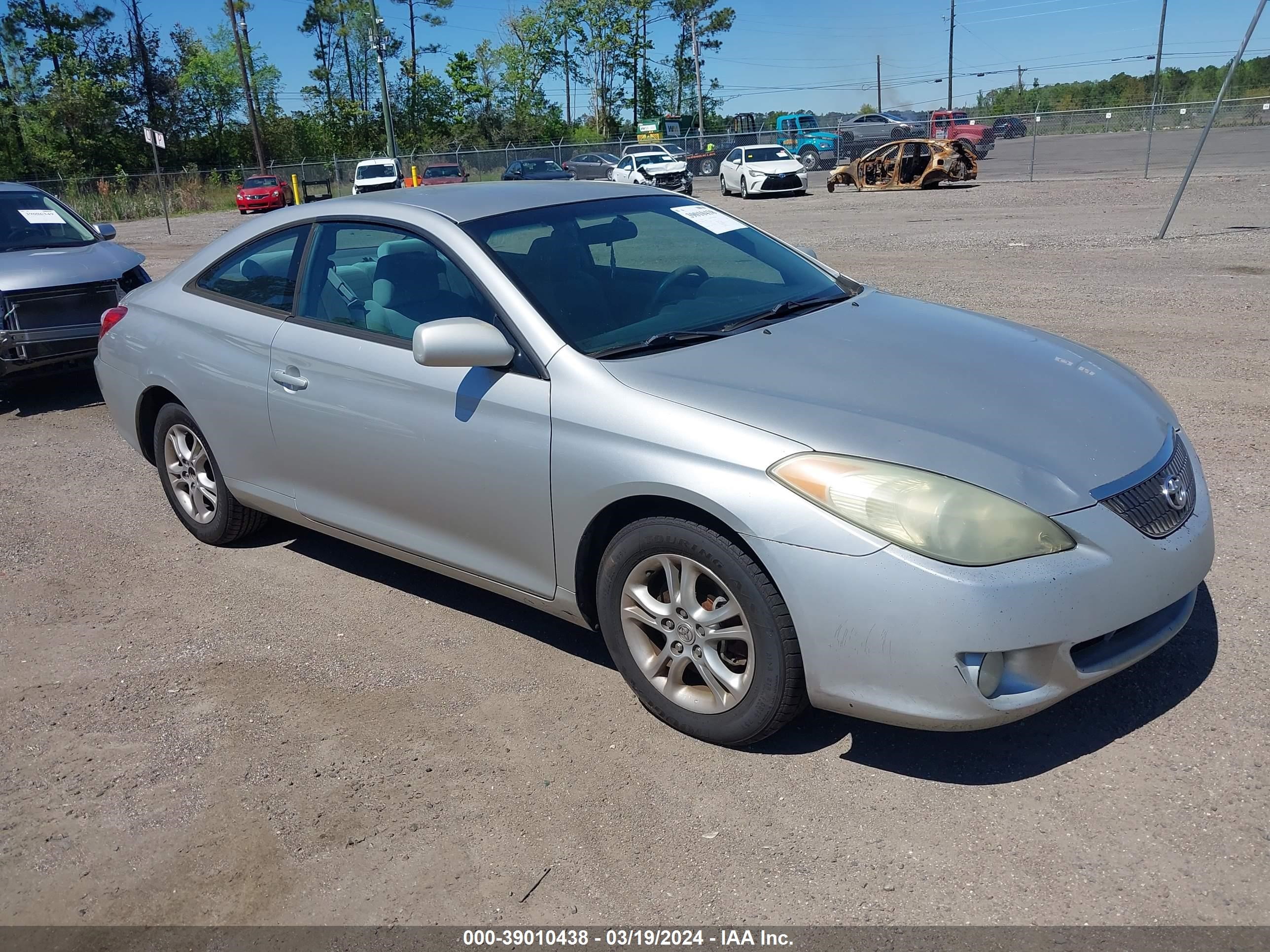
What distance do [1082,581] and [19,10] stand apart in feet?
232

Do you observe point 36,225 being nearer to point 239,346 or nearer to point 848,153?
point 239,346

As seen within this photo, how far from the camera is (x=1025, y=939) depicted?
2.42 m

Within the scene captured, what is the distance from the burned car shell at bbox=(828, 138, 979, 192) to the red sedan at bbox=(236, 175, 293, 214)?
22157 mm

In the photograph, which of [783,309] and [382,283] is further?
[382,283]

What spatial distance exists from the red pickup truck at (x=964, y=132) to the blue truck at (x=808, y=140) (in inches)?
176

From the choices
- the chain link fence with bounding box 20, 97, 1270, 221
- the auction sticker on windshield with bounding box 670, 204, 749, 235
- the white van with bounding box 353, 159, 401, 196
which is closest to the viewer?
the auction sticker on windshield with bounding box 670, 204, 749, 235

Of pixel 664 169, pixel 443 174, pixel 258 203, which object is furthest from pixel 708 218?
pixel 258 203

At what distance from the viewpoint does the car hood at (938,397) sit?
2.92 metres

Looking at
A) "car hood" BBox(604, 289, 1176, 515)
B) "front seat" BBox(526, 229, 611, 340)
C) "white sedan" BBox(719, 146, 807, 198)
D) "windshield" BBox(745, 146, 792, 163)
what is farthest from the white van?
"car hood" BBox(604, 289, 1176, 515)

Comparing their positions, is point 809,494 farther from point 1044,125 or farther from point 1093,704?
point 1044,125

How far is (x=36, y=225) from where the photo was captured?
29.6ft

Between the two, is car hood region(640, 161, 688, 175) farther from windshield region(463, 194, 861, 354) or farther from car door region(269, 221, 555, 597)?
car door region(269, 221, 555, 597)

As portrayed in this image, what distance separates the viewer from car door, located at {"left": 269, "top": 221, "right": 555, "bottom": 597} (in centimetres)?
356

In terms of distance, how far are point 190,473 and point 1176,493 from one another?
4.34 meters
